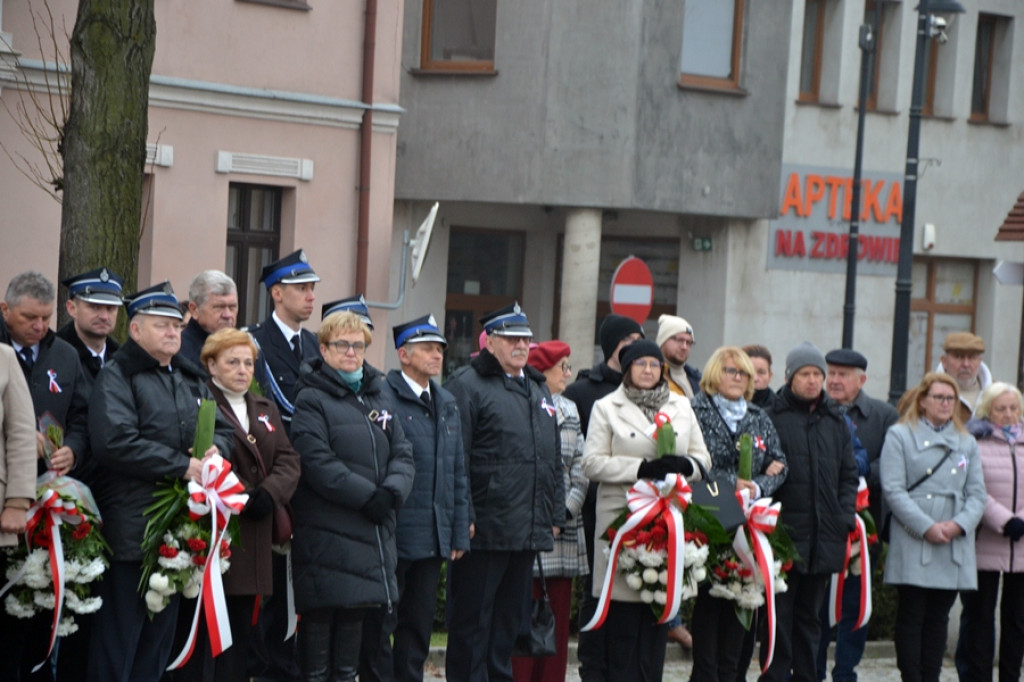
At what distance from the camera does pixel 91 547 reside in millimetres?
8062

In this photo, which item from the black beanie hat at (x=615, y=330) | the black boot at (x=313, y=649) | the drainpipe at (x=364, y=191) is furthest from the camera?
the drainpipe at (x=364, y=191)

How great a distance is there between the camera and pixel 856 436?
11.7 m

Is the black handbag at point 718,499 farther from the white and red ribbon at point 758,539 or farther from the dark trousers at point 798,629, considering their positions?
the dark trousers at point 798,629

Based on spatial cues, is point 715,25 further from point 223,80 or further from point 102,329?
point 102,329

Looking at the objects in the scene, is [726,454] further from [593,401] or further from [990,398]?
[990,398]

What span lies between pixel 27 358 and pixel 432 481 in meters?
2.17

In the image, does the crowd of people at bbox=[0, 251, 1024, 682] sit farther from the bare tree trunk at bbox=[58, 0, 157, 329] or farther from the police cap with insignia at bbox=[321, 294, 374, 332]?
the bare tree trunk at bbox=[58, 0, 157, 329]

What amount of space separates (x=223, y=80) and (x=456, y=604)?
10723mm

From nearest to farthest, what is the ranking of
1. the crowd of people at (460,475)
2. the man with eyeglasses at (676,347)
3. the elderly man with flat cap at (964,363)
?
the crowd of people at (460,475) < the man with eyeglasses at (676,347) < the elderly man with flat cap at (964,363)

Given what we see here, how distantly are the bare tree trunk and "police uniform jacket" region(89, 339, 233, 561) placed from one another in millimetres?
1814

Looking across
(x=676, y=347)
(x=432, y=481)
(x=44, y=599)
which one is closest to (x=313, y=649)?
(x=432, y=481)

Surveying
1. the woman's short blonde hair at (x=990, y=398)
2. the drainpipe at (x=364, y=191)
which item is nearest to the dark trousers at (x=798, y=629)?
the woman's short blonde hair at (x=990, y=398)

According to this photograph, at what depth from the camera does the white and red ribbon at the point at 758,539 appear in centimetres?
1006

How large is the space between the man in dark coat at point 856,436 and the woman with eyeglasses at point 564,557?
189 centimetres
